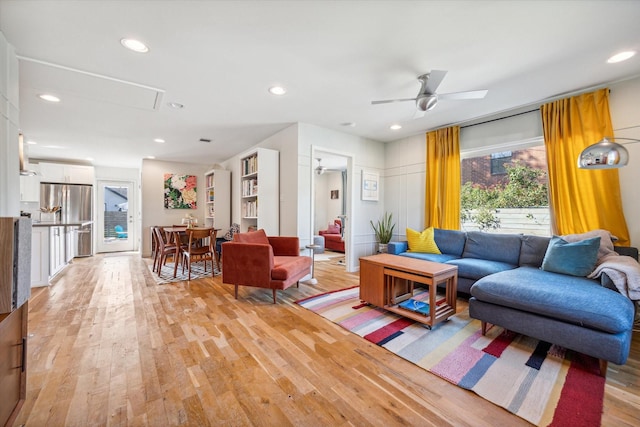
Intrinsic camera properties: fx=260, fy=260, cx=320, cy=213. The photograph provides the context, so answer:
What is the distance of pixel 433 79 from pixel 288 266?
2.57 metres

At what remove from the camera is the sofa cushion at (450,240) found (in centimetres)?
397

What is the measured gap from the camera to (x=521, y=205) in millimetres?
3764

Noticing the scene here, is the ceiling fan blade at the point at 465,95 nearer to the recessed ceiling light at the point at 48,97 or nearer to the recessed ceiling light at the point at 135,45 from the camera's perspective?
the recessed ceiling light at the point at 135,45

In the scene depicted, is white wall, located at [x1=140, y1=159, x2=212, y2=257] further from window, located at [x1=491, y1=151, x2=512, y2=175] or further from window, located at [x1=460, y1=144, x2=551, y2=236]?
window, located at [x1=491, y1=151, x2=512, y2=175]

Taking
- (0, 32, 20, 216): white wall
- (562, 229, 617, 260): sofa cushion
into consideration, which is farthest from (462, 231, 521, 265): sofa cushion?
(0, 32, 20, 216): white wall

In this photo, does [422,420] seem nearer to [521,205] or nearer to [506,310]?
[506,310]

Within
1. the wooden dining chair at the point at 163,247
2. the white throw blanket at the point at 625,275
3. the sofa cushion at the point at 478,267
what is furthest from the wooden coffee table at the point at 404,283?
the wooden dining chair at the point at 163,247

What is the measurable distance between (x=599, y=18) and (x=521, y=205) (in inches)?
96.4

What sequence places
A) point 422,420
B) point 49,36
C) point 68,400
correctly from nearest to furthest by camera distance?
1. point 422,420
2. point 68,400
3. point 49,36

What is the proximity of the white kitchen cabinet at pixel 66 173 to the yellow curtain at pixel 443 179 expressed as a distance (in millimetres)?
8176

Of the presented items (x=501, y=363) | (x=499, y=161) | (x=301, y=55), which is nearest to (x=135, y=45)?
(x=301, y=55)

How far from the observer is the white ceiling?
1824 mm

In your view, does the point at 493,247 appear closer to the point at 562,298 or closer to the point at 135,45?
the point at 562,298

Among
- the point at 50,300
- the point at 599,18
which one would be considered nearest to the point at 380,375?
the point at 599,18
